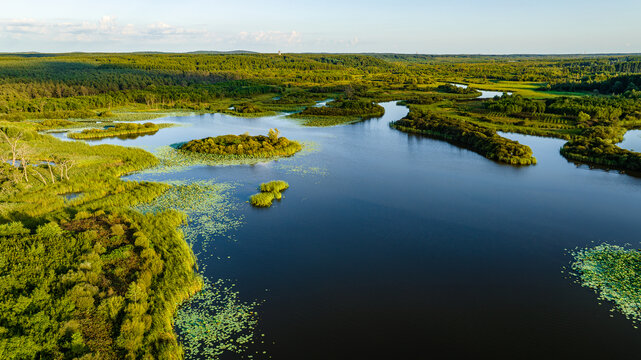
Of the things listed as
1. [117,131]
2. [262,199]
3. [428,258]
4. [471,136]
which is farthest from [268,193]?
[117,131]

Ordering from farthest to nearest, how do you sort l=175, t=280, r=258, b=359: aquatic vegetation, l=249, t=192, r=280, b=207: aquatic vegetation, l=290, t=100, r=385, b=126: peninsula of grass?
l=290, t=100, r=385, b=126: peninsula of grass < l=249, t=192, r=280, b=207: aquatic vegetation < l=175, t=280, r=258, b=359: aquatic vegetation

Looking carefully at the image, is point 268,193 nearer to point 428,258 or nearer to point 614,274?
point 428,258

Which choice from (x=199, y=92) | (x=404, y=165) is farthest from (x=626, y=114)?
(x=199, y=92)

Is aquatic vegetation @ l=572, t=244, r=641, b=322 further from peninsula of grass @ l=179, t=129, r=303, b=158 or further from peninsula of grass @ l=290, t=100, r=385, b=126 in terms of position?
peninsula of grass @ l=290, t=100, r=385, b=126

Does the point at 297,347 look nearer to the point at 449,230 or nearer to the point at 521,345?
the point at 521,345

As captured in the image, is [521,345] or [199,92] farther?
[199,92]

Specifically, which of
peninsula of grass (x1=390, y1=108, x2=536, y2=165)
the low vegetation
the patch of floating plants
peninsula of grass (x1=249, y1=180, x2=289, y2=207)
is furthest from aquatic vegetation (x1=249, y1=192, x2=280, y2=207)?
peninsula of grass (x1=390, y1=108, x2=536, y2=165)
